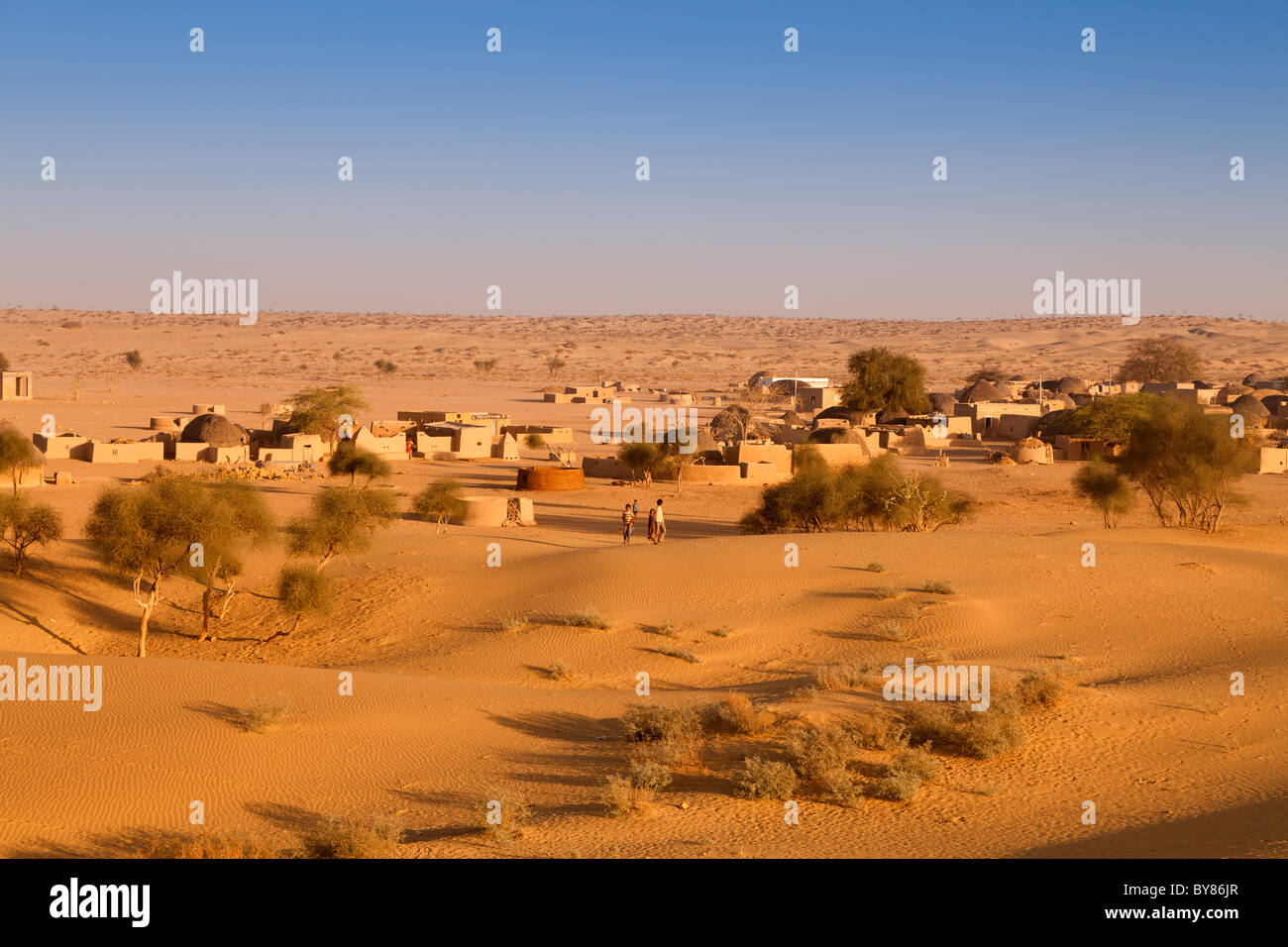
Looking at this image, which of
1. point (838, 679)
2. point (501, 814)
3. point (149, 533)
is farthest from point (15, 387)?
point (501, 814)

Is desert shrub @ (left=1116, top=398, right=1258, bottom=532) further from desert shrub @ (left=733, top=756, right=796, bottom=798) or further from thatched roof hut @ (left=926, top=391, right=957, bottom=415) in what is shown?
thatched roof hut @ (left=926, top=391, right=957, bottom=415)

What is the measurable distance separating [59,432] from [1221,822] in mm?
45280

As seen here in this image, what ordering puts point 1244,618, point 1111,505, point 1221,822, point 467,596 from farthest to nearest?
point 1111,505 < point 467,596 < point 1244,618 < point 1221,822

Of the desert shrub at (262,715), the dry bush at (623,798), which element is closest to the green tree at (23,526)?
the desert shrub at (262,715)

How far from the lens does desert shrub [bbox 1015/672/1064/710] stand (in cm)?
1146

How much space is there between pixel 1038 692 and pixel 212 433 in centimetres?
3442

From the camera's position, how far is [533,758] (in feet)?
34.3

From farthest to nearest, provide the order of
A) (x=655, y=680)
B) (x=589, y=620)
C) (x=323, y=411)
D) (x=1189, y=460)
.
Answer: (x=323, y=411) < (x=1189, y=460) < (x=589, y=620) < (x=655, y=680)

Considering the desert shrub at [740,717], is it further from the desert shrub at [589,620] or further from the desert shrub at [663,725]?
the desert shrub at [589,620]

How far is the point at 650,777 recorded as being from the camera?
30.9ft

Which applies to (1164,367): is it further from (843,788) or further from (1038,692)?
(843,788)

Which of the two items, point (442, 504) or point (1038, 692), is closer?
point (1038, 692)
